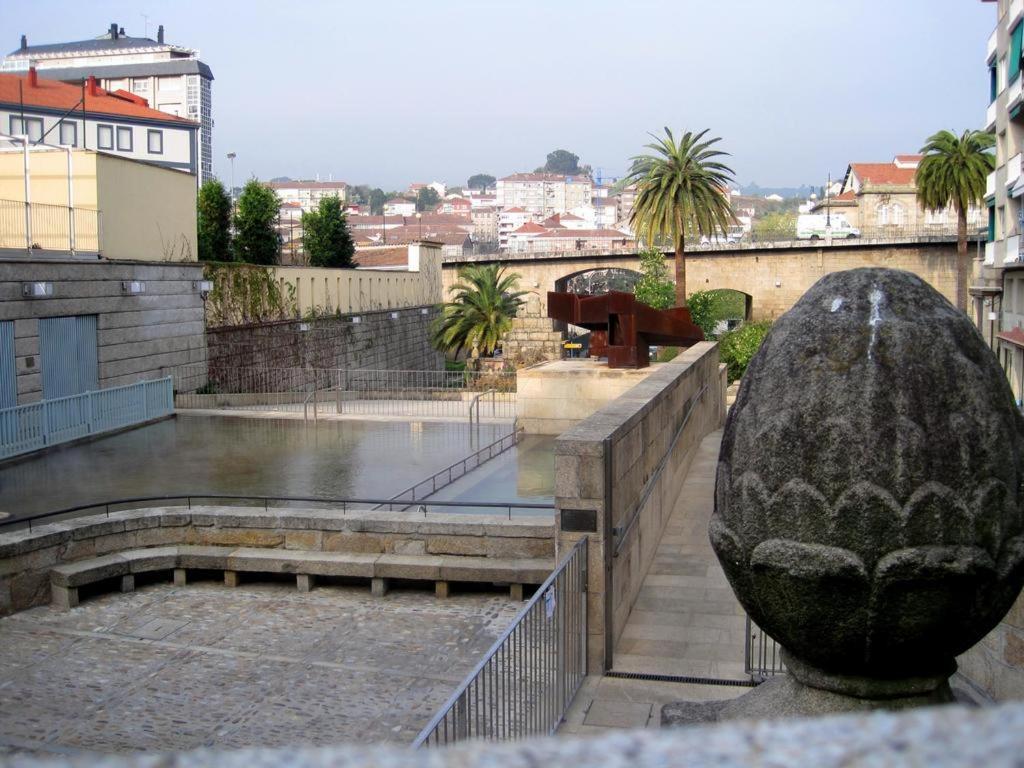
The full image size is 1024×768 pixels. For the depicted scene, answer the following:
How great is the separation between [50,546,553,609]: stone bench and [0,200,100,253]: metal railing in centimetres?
1096

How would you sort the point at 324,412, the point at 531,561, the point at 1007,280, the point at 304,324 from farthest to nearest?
the point at 1007,280 → the point at 304,324 → the point at 324,412 → the point at 531,561

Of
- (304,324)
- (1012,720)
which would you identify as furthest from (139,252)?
(1012,720)

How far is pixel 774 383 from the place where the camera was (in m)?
3.74

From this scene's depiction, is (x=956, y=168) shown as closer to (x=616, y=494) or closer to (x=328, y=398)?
(x=328, y=398)

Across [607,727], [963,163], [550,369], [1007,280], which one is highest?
[963,163]

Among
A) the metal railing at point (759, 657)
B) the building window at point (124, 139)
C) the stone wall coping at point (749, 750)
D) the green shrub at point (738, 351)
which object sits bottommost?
the metal railing at point (759, 657)

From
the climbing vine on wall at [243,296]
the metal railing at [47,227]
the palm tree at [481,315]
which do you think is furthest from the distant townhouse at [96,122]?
the metal railing at [47,227]

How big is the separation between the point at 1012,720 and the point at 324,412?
71.6 feet

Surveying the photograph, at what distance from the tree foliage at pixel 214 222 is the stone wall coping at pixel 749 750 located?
132 ft

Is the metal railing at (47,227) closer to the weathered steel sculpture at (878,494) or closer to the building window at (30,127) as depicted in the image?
the weathered steel sculpture at (878,494)

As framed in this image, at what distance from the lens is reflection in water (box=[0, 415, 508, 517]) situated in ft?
47.3

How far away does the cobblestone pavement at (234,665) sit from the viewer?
861 centimetres

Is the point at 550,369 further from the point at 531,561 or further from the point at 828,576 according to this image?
the point at 828,576

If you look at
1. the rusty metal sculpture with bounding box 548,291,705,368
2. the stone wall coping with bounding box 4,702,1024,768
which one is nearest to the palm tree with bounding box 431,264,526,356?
the rusty metal sculpture with bounding box 548,291,705,368
